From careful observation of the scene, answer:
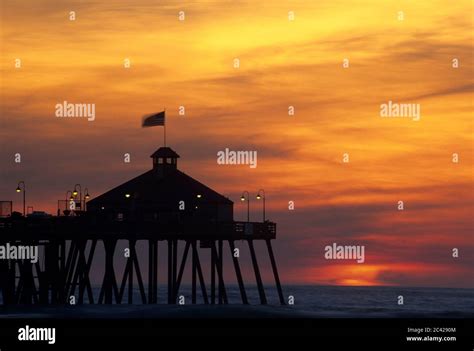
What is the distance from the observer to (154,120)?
274 ft

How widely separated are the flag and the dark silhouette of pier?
3.61 m

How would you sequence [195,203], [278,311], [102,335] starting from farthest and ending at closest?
[195,203] → [278,311] → [102,335]

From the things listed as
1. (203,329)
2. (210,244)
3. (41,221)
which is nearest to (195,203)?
(210,244)

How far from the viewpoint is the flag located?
83.2m

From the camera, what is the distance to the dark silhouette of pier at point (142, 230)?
8225 centimetres

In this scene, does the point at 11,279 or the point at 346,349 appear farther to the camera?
the point at 11,279

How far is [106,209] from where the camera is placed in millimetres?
85125

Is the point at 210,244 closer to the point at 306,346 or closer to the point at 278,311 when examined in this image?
the point at 278,311

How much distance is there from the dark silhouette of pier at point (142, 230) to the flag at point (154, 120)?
11.9ft

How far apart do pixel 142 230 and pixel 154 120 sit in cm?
693

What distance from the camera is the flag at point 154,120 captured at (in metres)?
83.2

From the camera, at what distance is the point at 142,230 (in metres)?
81.8

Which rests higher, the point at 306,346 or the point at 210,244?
the point at 210,244

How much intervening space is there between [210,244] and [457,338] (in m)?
34.0
